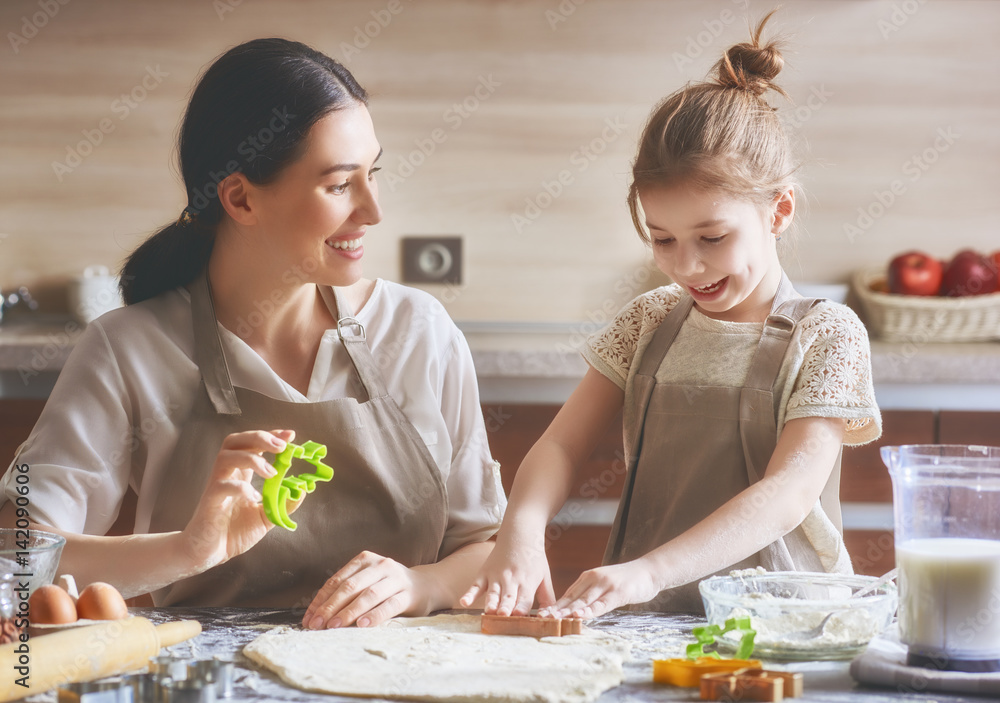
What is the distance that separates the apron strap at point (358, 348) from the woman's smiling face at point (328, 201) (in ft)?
0.23

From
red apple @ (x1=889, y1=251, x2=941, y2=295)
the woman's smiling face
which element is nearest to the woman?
the woman's smiling face

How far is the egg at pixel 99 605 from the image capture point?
821 millimetres

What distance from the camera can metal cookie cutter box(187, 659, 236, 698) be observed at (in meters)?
0.73

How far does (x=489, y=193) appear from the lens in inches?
104

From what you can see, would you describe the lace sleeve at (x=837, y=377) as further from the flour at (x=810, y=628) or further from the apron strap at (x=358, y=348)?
the apron strap at (x=358, y=348)

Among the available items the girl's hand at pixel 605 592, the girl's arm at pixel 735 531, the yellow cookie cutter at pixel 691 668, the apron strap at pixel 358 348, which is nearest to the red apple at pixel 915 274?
the girl's arm at pixel 735 531

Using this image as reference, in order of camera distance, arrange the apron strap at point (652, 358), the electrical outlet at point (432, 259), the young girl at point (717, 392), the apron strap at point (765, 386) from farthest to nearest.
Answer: the electrical outlet at point (432, 259)
the apron strap at point (652, 358)
the apron strap at point (765, 386)
the young girl at point (717, 392)

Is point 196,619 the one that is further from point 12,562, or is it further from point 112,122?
point 112,122

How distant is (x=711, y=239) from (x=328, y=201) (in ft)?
1.50

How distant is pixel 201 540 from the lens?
1001mm

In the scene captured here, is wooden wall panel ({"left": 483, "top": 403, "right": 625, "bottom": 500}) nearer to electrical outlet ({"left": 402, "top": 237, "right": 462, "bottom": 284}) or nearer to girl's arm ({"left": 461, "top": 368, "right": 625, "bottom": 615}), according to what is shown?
electrical outlet ({"left": 402, "top": 237, "right": 462, "bottom": 284})

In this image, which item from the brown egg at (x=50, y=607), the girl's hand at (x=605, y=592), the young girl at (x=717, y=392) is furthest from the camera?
the young girl at (x=717, y=392)

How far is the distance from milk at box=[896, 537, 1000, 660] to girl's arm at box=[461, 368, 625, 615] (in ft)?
1.16

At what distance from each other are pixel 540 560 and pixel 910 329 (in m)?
1.63
